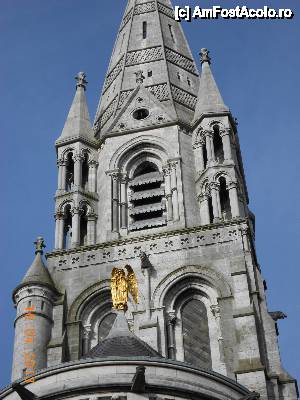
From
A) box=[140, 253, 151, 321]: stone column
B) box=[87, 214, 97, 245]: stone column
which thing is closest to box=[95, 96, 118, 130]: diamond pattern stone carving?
box=[87, 214, 97, 245]: stone column

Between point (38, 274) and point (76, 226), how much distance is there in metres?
3.02

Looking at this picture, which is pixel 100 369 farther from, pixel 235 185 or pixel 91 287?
pixel 235 185

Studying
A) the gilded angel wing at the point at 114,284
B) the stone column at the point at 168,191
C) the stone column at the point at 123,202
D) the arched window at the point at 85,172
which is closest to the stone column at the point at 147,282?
the gilded angel wing at the point at 114,284

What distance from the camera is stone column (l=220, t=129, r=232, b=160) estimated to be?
34656mm

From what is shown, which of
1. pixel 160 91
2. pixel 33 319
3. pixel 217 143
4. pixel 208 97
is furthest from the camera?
pixel 160 91

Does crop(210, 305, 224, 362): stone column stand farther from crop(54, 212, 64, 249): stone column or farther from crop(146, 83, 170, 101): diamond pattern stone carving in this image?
crop(146, 83, 170, 101): diamond pattern stone carving

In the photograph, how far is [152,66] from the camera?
40.3 meters

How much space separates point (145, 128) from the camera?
36.6m

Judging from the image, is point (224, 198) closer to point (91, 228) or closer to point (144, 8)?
point (91, 228)

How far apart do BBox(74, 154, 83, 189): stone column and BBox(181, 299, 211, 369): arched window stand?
6.70m

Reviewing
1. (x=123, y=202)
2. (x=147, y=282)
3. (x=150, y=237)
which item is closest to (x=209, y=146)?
(x=123, y=202)

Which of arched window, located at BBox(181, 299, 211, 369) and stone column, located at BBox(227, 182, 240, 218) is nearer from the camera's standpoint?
arched window, located at BBox(181, 299, 211, 369)

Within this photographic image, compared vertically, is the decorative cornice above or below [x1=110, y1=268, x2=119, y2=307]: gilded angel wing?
above

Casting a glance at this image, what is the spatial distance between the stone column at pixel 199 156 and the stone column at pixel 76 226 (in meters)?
4.39
